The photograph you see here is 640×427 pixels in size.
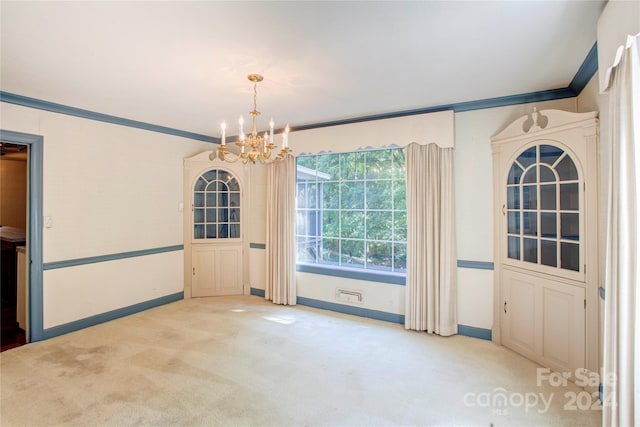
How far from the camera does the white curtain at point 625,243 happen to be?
1.46 m

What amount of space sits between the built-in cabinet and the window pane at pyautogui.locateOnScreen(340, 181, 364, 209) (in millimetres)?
1594

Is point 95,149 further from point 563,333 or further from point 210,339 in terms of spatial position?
point 563,333

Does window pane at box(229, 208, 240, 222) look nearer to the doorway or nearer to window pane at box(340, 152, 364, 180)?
window pane at box(340, 152, 364, 180)

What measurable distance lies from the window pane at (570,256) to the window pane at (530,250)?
23 centimetres

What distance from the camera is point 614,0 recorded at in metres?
1.62

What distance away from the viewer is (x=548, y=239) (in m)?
2.88

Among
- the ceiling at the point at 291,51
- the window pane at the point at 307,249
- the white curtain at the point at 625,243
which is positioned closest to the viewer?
the white curtain at the point at 625,243

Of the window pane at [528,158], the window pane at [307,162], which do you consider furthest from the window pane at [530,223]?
the window pane at [307,162]

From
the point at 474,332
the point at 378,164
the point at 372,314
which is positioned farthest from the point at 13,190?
the point at 474,332

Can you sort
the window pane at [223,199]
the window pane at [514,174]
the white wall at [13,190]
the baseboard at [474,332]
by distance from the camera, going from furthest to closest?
1. the white wall at [13,190]
2. the window pane at [223,199]
3. the baseboard at [474,332]
4. the window pane at [514,174]

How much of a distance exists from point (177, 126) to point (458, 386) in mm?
4523

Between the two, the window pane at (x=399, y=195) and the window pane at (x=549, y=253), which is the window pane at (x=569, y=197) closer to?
the window pane at (x=549, y=253)

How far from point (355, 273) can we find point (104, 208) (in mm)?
3250

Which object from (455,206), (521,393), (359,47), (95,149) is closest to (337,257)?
(455,206)
